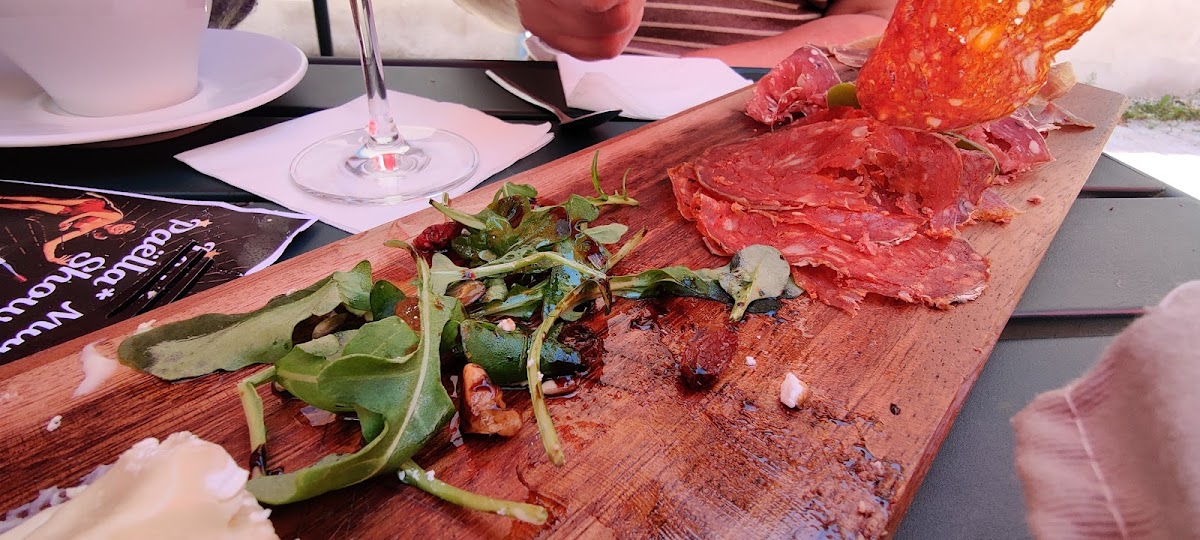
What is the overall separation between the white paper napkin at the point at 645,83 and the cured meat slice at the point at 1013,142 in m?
0.57

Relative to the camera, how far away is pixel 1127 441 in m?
0.44

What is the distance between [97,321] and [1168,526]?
99cm

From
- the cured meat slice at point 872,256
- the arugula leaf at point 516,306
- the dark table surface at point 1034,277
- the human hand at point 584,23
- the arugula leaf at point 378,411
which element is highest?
the human hand at point 584,23

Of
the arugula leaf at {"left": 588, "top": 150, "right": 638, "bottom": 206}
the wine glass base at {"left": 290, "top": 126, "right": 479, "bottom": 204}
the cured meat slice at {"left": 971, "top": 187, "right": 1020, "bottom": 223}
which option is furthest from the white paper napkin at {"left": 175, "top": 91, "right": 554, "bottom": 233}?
the cured meat slice at {"left": 971, "top": 187, "right": 1020, "bottom": 223}

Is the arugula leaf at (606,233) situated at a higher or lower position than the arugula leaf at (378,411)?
lower

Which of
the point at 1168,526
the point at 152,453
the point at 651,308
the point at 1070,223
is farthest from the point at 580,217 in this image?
the point at 1070,223

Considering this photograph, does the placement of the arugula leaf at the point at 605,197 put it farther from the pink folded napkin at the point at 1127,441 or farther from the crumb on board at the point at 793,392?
the pink folded napkin at the point at 1127,441

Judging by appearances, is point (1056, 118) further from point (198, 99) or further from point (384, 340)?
point (198, 99)

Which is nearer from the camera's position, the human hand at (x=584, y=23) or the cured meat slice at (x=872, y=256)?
the cured meat slice at (x=872, y=256)

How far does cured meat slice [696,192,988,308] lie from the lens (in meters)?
0.83

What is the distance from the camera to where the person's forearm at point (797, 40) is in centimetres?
196

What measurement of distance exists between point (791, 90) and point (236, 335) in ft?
3.60

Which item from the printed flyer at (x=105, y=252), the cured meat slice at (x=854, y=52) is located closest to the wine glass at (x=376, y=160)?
the printed flyer at (x=105, y=252)

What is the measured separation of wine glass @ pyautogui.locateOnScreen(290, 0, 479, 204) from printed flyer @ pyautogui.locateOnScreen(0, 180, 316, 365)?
0.41 feet
